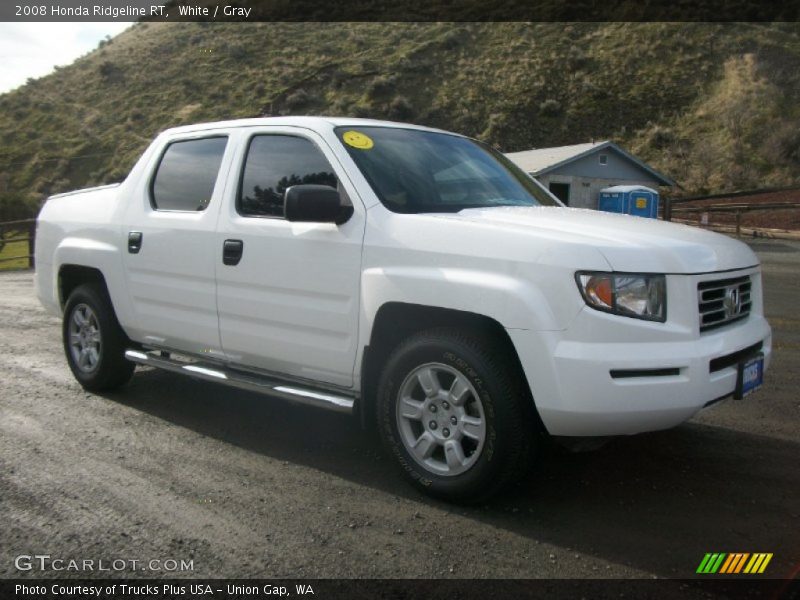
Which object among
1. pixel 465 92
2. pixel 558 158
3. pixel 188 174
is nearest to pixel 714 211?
→ pixel 558 158

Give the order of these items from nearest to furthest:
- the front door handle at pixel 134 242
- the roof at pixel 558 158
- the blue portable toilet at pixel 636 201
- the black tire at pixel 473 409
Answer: the black tire at pixel 473 409
the front door handle at pixel 134 242
the blue portable toilet at pixel 636 201
the roof at pixel 558 158

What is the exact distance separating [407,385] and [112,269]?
274 cm

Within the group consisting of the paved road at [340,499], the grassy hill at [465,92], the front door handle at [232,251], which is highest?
the grassy hill at [465,92]

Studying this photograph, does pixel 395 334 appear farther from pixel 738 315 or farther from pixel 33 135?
pixel 33 135

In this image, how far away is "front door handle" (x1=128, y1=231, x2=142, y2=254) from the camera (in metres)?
5.28

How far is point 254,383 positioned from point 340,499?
39.5 inches

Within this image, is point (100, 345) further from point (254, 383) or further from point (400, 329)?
point (400, 329)

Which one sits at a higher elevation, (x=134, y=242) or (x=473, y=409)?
(x=134, y=242)

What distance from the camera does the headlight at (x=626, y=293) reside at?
3.40 m

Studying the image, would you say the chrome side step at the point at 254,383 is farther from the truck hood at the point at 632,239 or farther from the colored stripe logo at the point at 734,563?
the colored stripe logo at the point at 734,563

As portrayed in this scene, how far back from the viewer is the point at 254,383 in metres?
4.55

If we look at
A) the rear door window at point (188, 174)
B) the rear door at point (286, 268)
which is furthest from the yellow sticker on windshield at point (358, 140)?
the rear door window at point (188, 174)

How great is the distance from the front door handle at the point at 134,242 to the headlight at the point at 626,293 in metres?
3.22

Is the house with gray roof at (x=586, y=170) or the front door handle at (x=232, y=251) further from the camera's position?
the house with gray roof at (x=586, y=170)
